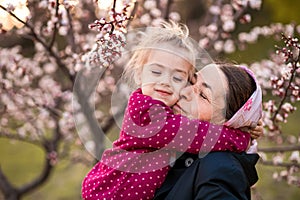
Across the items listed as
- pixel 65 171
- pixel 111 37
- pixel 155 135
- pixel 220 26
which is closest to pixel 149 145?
pixel 155 135

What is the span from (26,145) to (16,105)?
4180 millimetres

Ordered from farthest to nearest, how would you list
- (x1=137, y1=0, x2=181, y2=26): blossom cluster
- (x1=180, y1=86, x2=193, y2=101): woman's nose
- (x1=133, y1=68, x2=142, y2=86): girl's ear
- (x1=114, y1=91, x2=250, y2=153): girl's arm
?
(x1=137, y1=0, x2=181, y2=26): blossom cluster < (x1=133, y1=68, x2=142, y2=86): girl's ear < (x1=180, y1=86, x2=193, y2=101): woman's nose < (x1=114, y1=91, x2=250, y2=153): girl's arm

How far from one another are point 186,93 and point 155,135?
0.19 meters

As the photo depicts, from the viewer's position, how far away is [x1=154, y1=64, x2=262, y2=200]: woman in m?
1.58

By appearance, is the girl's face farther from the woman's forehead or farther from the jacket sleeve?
the jacket sleeve

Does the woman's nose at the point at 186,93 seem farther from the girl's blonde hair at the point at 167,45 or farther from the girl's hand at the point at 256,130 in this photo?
the girl's hand at the point at 256,130

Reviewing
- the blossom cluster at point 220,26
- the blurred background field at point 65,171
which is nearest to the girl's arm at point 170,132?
the blossom cluster at point 220,26

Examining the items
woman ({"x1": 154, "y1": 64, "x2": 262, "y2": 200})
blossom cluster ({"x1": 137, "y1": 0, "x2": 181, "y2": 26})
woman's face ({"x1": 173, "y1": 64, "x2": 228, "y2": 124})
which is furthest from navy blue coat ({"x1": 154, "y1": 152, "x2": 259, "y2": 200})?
blossom cluster ({"x1": 137, "y1": 0, "x2": 181, "y2": 26})

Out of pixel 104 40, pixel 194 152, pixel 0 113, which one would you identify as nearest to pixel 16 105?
pixel 0 113

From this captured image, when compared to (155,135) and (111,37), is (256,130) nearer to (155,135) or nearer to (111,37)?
(155,135)

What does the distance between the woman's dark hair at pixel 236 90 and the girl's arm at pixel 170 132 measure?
7 cm

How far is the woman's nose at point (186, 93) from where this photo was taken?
5.84 feet

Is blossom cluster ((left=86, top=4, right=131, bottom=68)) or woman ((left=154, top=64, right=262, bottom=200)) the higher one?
blossom cluster ((left=86, top=4, right=131, bottom=68))

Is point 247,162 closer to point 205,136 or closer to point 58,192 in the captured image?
A: point 205,136
